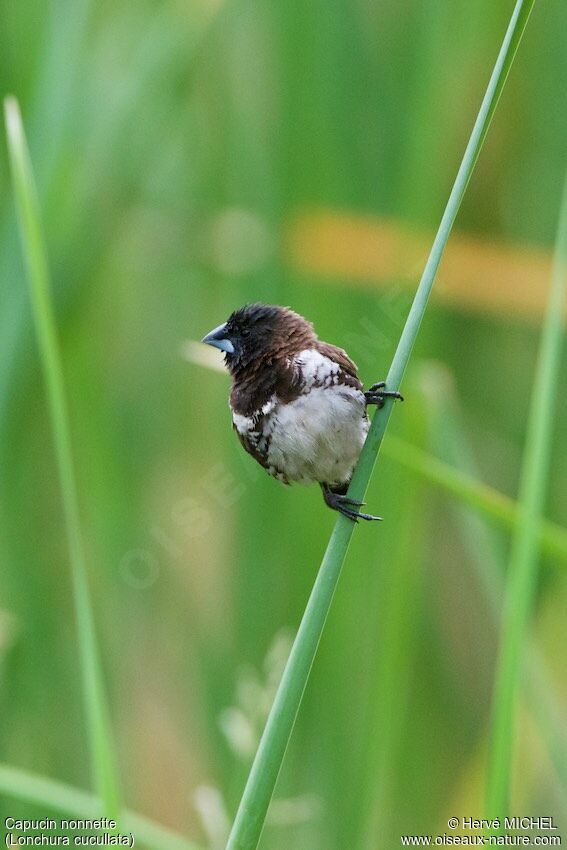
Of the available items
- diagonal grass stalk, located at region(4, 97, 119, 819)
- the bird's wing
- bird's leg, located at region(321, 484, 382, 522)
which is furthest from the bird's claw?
diagonal grass stalk, located at region(4, 97, 119, 819)

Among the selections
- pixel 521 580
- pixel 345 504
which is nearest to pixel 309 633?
pixel 345 504

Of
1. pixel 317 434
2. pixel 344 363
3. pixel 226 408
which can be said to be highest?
pixel 226 408

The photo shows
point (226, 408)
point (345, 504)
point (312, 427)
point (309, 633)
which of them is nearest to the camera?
point (309, 633)

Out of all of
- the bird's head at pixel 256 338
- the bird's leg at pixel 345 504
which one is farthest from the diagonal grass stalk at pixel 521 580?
the bird's head at pixel 256 338

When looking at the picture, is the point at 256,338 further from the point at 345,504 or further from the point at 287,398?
A: the point at 345,504

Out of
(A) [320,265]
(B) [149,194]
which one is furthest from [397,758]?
(B) [149,194]

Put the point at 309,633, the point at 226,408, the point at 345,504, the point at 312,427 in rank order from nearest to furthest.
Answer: the point at 309,633 < the point at 345,504 < the point at 312,427 < the point at 226,408
